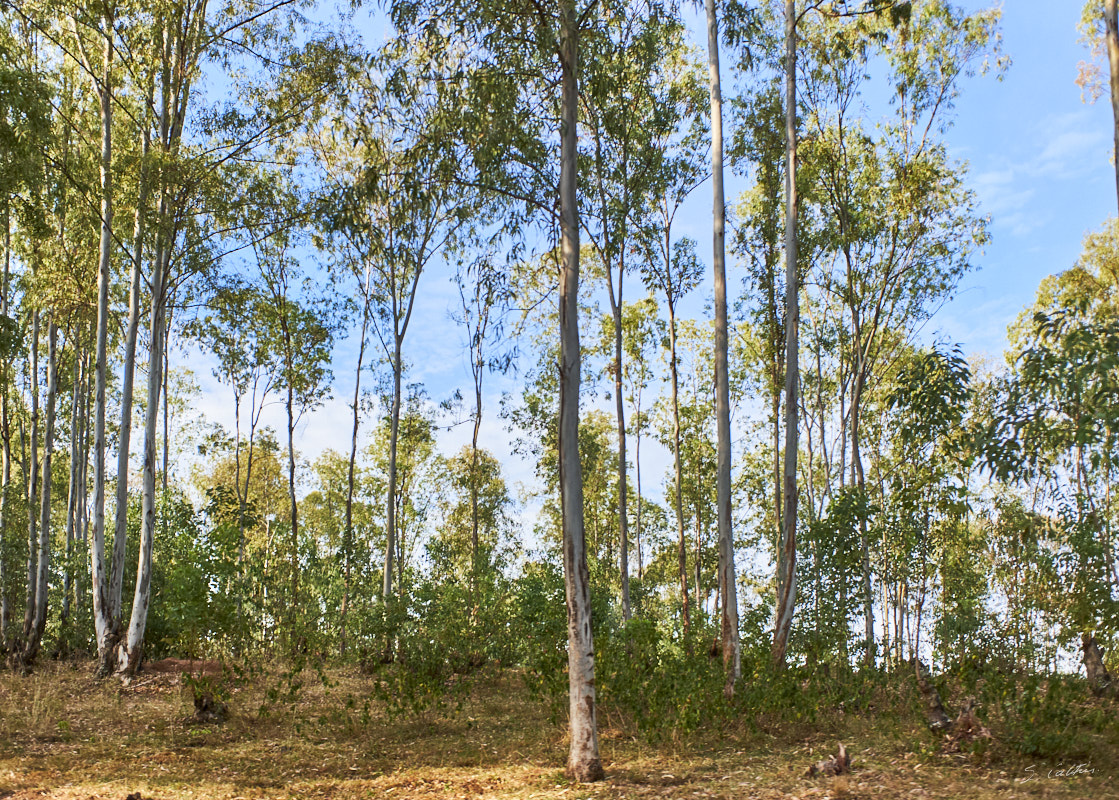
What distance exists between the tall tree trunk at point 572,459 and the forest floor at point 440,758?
15.4 inches

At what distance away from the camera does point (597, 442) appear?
84.9ft

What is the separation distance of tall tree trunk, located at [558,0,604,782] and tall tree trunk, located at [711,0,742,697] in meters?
2.77

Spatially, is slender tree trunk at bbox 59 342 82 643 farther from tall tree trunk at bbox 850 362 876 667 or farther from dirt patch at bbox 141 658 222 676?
tall tree trunk at bbox 850 362 876 667

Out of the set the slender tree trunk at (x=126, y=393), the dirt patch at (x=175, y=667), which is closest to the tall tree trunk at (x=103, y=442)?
the slender tree trunk at (x=126, y=393)

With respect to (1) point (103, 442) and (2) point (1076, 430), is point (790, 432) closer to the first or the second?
(2) point (1076, 430)

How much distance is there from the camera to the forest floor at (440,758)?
5973 mm

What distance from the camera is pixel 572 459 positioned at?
6.72 m

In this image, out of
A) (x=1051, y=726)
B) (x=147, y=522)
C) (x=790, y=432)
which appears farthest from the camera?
(x=147, y=522)

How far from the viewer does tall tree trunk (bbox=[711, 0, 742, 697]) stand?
9133mm

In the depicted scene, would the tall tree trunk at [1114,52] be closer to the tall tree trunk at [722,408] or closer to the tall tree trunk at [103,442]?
the tall tree trunk at [722,408]

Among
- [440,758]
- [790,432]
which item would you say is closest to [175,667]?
[440,758]

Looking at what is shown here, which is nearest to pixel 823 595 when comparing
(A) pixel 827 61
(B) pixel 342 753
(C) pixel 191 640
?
(B) pixel 342 753

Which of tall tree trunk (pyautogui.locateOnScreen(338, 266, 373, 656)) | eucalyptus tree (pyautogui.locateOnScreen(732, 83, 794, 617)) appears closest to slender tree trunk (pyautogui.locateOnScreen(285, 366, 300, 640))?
tall tree trunk (pyautogui.locateOnScreen(338, 266, 373, 656))

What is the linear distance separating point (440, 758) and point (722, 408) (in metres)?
5.07
